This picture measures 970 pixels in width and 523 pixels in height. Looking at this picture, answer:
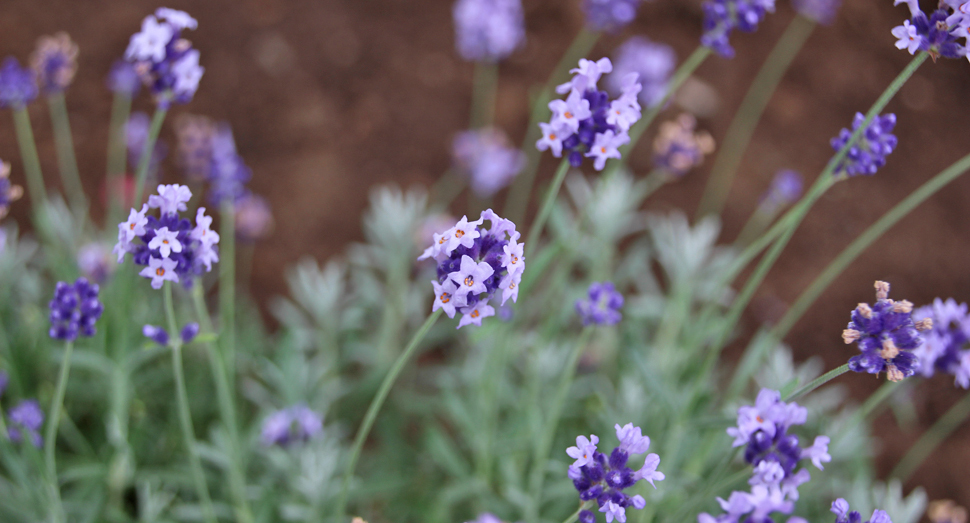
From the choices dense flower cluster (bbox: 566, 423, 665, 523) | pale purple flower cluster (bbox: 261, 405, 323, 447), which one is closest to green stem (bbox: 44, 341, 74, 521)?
pale purple flower cluster (bbox: 261, 405, 323, 447)

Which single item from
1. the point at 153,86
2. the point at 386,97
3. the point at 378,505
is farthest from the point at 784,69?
the point at 153,86

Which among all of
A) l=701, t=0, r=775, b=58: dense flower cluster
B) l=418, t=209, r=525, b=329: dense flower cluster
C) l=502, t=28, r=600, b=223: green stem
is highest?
l=502, t=28, r=600, b=223: green stem

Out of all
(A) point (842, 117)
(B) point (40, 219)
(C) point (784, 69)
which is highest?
(C) point (784, 69)

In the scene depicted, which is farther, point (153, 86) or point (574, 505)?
point (574, 505)

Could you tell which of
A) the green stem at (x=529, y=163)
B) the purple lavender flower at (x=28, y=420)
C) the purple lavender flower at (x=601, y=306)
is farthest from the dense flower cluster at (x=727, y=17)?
the purple lavender flower at (x=28, y=420)

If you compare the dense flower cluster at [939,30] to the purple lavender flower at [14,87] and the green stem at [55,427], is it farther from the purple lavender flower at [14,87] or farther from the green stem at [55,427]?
the purple lavender flower at [14,87]

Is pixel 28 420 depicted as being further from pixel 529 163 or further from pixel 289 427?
pixel 529 163

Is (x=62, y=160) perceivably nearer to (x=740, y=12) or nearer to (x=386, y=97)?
(x=386, y=97)

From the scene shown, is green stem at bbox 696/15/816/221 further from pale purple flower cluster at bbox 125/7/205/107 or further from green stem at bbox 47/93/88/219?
green stem at bbox 47/93/88/219
